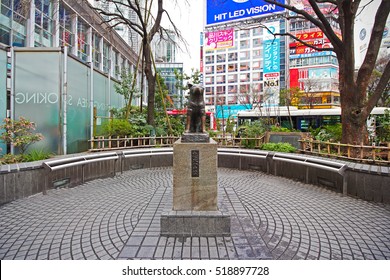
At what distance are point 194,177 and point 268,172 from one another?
5.33 meters

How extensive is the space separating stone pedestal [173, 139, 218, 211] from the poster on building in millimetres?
61582

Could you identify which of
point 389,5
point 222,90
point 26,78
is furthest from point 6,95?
point 222,90

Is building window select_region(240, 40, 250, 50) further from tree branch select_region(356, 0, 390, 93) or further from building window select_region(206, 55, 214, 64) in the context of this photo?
tree branch select_region(356, 0, 390, 93)

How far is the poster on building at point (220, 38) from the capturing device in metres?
59.5

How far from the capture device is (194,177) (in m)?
3.91

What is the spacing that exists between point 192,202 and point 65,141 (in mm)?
7226

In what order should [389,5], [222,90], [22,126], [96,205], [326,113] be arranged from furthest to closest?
[222,90]
[326,113]
[389,5]
[22,126]
[96,205]

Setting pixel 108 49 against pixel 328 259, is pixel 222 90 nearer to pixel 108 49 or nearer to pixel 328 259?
pixel 108 49

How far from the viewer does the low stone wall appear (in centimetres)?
518

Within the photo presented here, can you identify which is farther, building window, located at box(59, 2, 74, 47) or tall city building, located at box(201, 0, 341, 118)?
tall city building, located at box(201, 0, 341, 118)

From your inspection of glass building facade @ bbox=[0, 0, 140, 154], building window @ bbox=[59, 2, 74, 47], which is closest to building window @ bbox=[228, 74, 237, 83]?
building window @ bbox=[59, 2, 74, 47]

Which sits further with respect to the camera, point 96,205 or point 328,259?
point 96,205

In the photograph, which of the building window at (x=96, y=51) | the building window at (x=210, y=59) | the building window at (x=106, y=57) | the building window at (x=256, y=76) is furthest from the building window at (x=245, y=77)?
the building window at (x=96, y=51)

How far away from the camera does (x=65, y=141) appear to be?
29.7 ft
